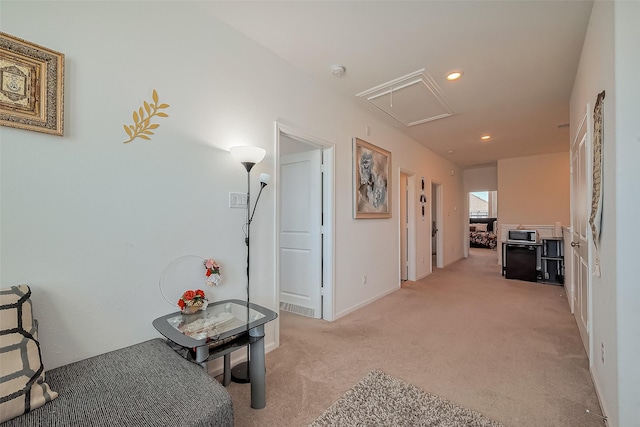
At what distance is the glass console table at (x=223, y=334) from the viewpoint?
4.75 ft

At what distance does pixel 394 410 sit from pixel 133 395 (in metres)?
1.40

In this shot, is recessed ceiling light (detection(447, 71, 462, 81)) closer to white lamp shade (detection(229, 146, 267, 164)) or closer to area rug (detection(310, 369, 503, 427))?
white lamp shade (detection(229, 146, 267, 164))

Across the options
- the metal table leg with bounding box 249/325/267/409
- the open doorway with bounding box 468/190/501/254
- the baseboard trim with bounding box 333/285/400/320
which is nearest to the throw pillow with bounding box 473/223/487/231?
the open doorway with bounding box 468/190/501/254

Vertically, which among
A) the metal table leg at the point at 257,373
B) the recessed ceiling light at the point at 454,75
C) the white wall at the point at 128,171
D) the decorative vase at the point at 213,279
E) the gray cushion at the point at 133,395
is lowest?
the metal table leg at the point at 257,373

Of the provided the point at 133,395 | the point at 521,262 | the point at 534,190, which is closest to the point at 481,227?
the point at 534,190

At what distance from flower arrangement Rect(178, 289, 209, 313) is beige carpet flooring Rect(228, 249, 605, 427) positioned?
62 cm

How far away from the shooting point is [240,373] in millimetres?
2023

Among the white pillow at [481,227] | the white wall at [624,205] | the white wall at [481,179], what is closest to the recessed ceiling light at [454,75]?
the white wall at [624,205]

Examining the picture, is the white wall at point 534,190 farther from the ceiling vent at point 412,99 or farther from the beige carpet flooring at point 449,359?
the ceiling vent at point 412,99

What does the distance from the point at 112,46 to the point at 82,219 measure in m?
0.99

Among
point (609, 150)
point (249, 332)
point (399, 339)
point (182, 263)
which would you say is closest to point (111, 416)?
point (249, 332)

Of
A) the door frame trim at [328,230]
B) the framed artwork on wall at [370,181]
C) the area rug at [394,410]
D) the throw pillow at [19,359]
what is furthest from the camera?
the framed artwork on wall at [370,181]

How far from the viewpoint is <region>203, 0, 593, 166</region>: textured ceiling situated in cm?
192

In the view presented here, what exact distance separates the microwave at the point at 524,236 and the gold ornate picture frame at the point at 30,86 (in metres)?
6.51
